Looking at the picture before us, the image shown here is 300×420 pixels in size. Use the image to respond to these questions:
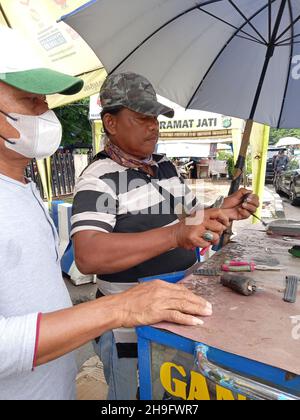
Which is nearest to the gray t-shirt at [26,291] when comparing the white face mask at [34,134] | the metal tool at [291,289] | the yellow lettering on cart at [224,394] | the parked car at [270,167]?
the white face mask at [34,134]

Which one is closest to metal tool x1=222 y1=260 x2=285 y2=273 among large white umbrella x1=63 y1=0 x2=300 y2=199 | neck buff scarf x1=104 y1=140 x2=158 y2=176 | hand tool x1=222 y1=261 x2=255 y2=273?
hand tool x1=222 y1=261 x2=255 y2=273

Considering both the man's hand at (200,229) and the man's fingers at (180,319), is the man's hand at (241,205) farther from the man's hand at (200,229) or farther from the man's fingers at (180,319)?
the man's fingers at (180,319)

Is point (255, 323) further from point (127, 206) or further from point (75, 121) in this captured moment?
point (75, 121)

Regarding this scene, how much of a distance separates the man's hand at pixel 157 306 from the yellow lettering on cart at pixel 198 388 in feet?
0.46

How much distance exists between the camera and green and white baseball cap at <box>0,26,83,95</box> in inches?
35.5

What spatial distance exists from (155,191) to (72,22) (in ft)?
3.69

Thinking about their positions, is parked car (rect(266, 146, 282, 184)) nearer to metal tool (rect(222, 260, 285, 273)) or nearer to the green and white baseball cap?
metal tool (rect(222, 260, 285, 273))

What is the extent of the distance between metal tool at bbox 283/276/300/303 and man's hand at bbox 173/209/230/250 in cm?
31

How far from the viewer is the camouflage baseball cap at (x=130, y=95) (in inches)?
60.3

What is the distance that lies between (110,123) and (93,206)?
0.49 metres

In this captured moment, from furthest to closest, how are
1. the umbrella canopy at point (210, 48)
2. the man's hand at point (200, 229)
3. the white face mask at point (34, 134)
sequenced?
the umbrella canopy at point (210, 48), the man's hand at point (200, 229), the white face mask at point (34, 134)

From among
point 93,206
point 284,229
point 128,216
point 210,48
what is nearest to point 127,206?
point 128,216

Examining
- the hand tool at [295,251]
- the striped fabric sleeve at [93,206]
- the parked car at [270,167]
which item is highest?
the striped fabric sleeve at [93,206]
